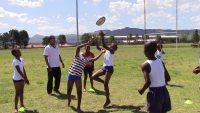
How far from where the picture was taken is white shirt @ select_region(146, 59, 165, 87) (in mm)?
4391

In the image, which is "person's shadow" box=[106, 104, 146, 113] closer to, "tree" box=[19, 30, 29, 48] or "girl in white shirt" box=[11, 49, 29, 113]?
"girl in white shirt" box=[11, 49, 29, 113]

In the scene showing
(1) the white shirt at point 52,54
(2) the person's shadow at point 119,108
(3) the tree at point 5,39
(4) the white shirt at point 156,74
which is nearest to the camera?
(4) the white shirt at point 156,74

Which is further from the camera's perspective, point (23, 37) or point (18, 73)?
point (23, 37)

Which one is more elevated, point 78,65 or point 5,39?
point 5,39

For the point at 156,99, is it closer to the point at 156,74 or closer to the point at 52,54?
the point at 156,74

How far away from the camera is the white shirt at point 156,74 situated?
439 centimetres

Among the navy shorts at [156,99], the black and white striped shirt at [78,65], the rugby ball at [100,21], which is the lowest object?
the navy shorts at [156,99]

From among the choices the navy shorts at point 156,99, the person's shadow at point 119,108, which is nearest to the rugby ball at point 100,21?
the person's shadow at point 119,108

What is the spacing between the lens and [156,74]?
14.5 ft

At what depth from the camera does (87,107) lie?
305 inches

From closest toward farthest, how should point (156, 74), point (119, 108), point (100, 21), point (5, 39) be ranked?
1. point (156, 74)
2. point (119, 108)
3. point (100, 21)
4. point (5, 39)

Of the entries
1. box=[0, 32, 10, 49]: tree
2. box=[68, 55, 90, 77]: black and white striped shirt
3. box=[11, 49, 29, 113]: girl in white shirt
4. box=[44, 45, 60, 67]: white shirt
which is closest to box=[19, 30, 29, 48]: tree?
box=[0, 32, 10, 49]: tree

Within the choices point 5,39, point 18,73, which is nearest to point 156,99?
point 18,73

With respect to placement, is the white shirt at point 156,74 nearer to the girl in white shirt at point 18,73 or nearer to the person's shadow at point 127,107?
the person's shadow at point 127,107
